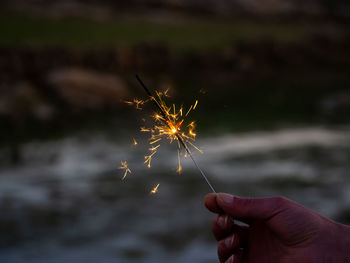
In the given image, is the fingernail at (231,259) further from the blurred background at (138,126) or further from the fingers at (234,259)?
the blurred background at (138,126)

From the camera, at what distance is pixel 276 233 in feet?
7.91

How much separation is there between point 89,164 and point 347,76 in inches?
781

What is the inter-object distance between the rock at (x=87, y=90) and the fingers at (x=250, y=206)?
43.0 ft

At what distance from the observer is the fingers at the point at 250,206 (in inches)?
93.9

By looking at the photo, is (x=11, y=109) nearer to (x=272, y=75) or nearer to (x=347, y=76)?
(x=272, y=75)

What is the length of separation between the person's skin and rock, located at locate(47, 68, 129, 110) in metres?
13.1

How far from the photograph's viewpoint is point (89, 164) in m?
9.62

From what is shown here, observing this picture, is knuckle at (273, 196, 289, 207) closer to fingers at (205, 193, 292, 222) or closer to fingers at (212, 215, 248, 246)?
fingers at (205, 193, 292, 222)

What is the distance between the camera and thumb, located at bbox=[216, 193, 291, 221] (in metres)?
2.38

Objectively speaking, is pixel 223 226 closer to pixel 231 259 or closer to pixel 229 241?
pixel 229 241

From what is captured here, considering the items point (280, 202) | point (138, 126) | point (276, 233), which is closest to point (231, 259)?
point (276, 233)

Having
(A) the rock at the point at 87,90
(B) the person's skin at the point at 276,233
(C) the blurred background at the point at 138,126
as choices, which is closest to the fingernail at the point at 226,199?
(B) the person's skin at the point at 276,233

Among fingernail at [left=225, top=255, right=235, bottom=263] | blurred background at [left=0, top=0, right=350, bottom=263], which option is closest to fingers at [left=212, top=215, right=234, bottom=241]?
fingernail at [left=225, top=255, right=235, bottom=263]

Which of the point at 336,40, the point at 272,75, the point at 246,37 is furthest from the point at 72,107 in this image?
the point at 336,40
